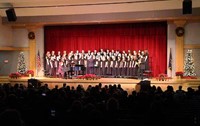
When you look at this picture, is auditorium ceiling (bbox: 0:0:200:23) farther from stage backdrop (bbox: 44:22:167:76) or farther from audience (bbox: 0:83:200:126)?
audience (bbox: 0:83:200:126)

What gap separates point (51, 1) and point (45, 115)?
497 inches

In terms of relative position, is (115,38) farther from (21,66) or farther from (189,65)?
(21,66)

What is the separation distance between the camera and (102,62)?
18.1m

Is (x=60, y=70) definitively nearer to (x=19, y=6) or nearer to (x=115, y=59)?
(x=115, y=59)

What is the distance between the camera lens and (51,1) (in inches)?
677

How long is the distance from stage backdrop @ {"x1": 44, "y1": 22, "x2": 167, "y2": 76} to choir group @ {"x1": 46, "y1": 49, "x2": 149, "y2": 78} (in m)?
0.83

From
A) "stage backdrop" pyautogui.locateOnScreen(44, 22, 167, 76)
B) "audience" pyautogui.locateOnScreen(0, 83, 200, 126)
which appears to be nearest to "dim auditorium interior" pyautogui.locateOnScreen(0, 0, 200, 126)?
"stage backdrop" pyautogui.locateOnScreen(44, 22, 167, 76)

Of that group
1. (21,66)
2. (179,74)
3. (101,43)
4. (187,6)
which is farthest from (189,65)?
(21,66)

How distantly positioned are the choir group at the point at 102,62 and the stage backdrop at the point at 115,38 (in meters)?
0.83

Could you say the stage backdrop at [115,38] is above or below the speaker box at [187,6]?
below

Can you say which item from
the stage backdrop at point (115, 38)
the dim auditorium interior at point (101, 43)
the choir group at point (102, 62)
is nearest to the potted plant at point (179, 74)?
the dim auditorium interior at point (101, 43)

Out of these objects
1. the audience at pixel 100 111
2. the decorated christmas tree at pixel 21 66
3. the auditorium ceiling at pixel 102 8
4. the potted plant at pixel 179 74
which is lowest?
the audience at pixel 100 111

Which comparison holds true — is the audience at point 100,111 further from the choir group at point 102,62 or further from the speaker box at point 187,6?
the choir group at point 102,62

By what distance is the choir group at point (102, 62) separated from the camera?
17236 millimetres
